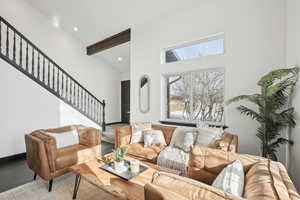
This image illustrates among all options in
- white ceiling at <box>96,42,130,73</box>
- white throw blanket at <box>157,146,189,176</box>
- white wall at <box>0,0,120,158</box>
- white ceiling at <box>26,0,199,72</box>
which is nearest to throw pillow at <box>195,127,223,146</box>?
white throw blanket at <box>157,146,189,176</box>

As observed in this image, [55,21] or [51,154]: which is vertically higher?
[55,21]

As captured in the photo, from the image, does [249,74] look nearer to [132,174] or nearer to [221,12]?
[221,12]

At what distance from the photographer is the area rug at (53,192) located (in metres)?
2.08

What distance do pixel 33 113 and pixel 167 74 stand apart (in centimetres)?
340

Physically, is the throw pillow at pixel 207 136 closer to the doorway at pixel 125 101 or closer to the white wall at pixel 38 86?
the white wall at pixel 38 86

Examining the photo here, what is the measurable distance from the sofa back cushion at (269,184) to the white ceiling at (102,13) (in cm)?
337

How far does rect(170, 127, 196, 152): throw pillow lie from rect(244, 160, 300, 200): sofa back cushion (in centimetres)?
136

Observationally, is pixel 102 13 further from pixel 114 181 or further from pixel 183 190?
pixel 183 190

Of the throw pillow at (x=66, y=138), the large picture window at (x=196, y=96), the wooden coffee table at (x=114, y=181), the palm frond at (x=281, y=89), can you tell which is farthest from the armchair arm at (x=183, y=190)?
the large picture window at (x=196, y=96)

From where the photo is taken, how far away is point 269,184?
99 cm

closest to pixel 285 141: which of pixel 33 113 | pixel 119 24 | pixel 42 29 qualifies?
pixel 119 24

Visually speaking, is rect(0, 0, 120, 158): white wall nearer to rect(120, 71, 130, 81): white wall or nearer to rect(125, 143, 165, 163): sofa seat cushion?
rect(120, 71, 130, 81): white wall

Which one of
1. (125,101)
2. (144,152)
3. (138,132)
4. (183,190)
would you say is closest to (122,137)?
(138,132)

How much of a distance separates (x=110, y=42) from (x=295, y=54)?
4.67m
